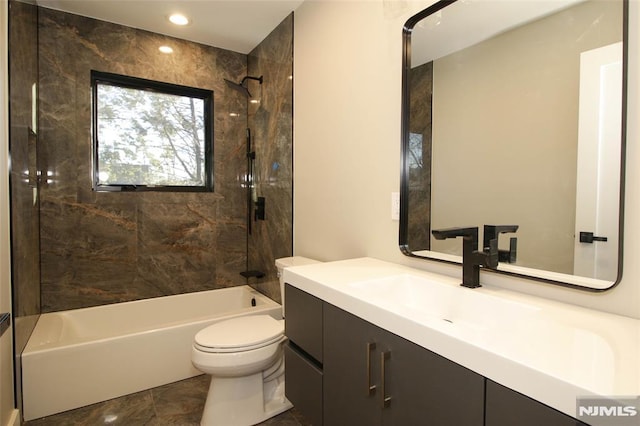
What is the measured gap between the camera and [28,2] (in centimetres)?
217

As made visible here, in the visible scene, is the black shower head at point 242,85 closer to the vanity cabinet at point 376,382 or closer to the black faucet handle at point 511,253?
the vanity cabinet at point 376,382

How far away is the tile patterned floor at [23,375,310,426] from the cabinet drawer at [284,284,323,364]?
879 mm

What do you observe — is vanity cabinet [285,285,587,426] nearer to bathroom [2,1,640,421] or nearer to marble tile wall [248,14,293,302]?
bathroom [2,1,640,421]

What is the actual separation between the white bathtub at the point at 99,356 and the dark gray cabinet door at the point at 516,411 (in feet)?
6.71

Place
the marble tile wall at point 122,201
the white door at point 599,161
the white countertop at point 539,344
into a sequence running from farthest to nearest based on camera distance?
the marble tile wall at point 122,201
the white door at point 599,161
the white countertop at point 539,344

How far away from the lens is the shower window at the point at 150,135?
107 inches

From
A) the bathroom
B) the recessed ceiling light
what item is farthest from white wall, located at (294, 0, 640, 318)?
the recessed ceiling light

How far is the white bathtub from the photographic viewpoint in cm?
195

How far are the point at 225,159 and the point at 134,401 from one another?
6.75 ft

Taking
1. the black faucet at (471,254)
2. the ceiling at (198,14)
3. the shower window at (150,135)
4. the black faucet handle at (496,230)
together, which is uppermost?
the ceiling at (198,14)

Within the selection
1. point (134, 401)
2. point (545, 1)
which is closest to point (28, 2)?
point (134, 401)

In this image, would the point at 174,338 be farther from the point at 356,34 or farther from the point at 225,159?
the point at 356,34

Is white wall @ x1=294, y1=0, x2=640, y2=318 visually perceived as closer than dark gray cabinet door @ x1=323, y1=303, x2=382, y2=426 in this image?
No

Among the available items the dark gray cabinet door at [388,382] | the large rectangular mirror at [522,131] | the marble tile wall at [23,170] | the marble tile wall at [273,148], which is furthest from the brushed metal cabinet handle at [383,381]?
the marble tile wall at [23,170]
